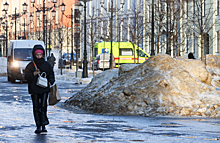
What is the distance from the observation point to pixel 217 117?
11898mm

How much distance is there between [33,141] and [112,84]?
248 inches

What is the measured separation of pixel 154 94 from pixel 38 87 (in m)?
4.58

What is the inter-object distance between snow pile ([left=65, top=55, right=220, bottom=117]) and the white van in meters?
14.4

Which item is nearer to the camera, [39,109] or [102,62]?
[39,109]

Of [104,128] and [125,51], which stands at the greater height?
[125,51]

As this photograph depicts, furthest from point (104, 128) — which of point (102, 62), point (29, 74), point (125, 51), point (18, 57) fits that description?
point (125, 51)

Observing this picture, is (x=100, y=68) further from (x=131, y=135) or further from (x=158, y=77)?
(x=131, y=135)

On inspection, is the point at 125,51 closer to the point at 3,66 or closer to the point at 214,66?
the point at 3,66

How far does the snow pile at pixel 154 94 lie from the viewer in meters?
12.4

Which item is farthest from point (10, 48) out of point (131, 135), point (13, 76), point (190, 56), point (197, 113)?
point (131, 135)

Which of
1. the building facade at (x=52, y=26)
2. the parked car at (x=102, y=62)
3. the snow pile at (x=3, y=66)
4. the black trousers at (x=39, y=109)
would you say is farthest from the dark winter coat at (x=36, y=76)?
the building facade at (x=52, y=26)

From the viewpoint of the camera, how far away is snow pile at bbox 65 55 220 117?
40.7ft

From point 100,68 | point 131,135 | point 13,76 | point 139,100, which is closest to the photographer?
point 131,135

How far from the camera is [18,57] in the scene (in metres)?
29.0
